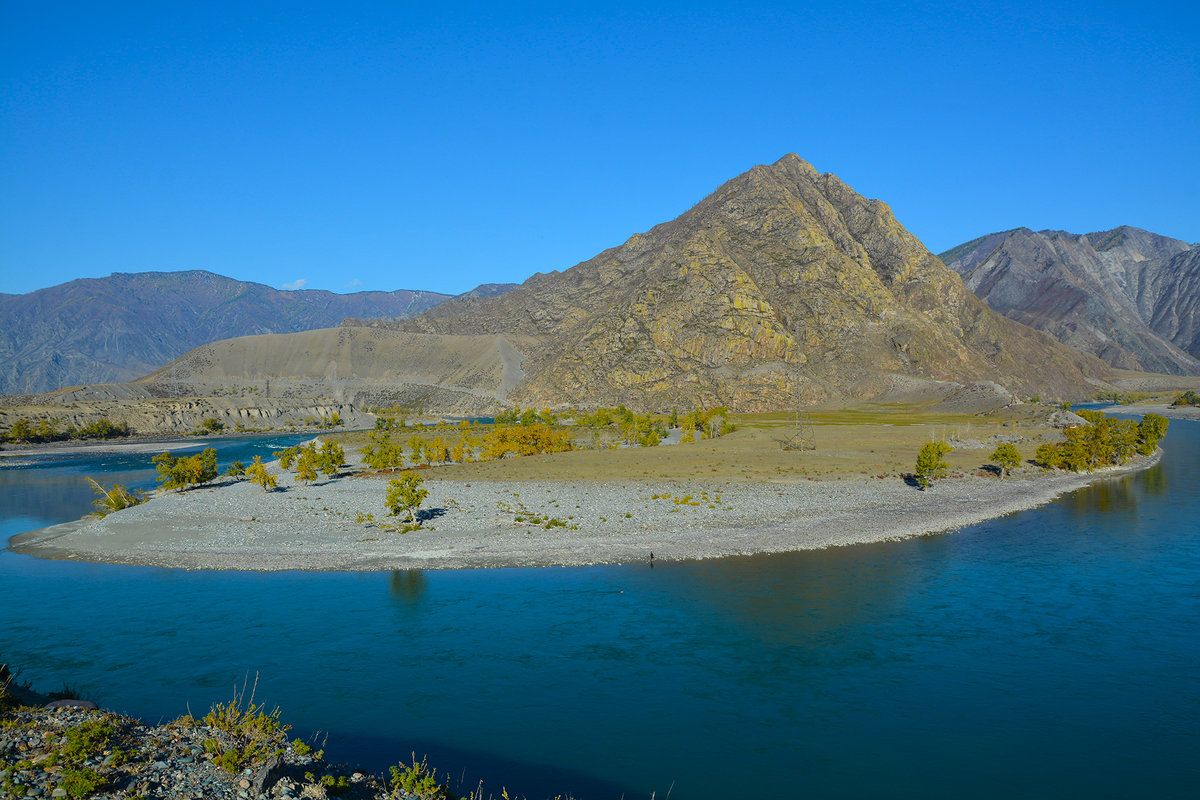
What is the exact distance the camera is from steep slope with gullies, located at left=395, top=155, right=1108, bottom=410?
15438 cm

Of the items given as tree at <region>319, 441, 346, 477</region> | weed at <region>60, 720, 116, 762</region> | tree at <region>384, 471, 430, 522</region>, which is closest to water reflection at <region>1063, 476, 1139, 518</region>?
tree at <region>384, 471, 430, 522</region>

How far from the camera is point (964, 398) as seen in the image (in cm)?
13900

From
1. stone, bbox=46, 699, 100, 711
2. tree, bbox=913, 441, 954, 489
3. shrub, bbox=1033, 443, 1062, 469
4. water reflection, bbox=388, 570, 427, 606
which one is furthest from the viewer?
shrub, bbox=1033, 443, 1062, 469

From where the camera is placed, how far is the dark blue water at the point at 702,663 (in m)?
18.0

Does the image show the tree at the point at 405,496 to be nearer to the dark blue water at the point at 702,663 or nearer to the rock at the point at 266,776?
the dark blue water at the point at 702,663

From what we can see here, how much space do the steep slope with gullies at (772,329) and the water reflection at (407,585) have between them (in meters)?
114

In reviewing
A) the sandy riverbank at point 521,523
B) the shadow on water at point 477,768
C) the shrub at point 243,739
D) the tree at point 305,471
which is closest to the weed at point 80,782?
the shrub at point 243,739

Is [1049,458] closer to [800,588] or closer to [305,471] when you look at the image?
[800,588]

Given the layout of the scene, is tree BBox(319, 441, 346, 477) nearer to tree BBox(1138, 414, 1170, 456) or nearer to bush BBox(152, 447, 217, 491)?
bush BBox(152, 447, 217, 491)

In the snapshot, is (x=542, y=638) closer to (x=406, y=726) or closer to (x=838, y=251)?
(x=406, y=726)

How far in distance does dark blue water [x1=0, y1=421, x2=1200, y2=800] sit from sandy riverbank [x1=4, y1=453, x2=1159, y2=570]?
213cm

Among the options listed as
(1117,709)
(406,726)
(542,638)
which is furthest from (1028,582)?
(406,726)

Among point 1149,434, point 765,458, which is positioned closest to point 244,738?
point 765,458

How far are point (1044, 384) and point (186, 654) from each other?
21049cm
